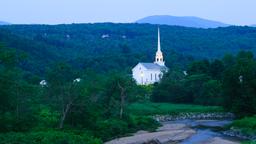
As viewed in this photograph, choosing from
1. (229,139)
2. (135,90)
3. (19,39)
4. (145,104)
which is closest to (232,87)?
(135,90)

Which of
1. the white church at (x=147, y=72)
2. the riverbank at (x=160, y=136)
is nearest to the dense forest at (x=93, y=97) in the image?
the riverbank at (x=160, y=136)

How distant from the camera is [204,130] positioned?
2211 inches

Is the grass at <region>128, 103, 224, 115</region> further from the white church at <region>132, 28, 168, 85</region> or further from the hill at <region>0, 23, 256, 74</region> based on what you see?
the white church at <region>132, 28, 168, 85</region>

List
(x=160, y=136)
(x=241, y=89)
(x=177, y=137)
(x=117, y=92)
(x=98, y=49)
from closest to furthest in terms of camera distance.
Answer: (x=160, y=136), (x=177, y=137), (x=117, y=92), (x=241, y=89), (x=98, y=49)

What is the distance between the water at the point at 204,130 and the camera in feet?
157

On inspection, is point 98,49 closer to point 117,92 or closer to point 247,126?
point 117,92

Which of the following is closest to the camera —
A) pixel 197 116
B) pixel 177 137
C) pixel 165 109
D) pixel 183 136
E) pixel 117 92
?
pixel 177 137

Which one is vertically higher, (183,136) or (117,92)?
(117,92)

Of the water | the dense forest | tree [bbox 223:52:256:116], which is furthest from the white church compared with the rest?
tree [bbox 223:52:256:116]

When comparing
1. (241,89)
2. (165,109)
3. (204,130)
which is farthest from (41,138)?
(165,109)

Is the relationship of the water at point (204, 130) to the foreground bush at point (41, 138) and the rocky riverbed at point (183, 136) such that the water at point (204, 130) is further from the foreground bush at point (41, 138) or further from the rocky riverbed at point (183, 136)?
the foreground bush at point (41, 138)

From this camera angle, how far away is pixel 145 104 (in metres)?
78.9

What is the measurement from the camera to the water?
1883 inches

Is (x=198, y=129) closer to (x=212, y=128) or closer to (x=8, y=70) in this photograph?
(x=212, y=128)
